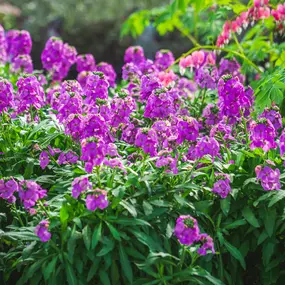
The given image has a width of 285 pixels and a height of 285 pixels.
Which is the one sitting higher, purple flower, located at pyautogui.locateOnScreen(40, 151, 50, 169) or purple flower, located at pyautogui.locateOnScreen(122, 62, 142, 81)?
purple flower, located at pyautogui.locateOnScreen(122, 62, 142, 81)

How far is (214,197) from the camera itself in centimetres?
403

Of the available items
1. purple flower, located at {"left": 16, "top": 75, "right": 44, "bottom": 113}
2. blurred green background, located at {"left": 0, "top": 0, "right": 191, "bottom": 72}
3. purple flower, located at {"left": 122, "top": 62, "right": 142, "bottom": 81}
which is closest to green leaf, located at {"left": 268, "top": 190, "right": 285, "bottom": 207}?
purple flower, located at {"left": 16, "top": 75, "right": 44, "bottom": 113}

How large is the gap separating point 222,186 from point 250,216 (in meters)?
0.24

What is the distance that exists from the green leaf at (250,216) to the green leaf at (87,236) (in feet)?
2.91

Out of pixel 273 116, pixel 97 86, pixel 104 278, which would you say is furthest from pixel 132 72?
pixel 104 278

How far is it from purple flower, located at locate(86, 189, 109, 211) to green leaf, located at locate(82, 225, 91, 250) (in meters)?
0.20

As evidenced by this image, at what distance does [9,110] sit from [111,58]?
7.82 meters

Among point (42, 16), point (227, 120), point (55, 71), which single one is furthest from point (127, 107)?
point (42, 16)

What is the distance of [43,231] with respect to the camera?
354 centimetres

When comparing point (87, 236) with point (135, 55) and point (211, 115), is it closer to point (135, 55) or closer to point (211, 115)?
point (211, 115)

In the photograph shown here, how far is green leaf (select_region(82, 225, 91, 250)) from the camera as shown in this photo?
358 centimetres

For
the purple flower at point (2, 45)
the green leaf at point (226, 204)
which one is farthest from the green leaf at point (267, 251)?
the purple flower at point (2, 45)

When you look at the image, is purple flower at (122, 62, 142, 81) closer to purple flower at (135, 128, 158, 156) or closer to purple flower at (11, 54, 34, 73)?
purple flower at (11, 54, 34, 73)

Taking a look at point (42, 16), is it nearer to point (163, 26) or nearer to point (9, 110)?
point (163, 26)
